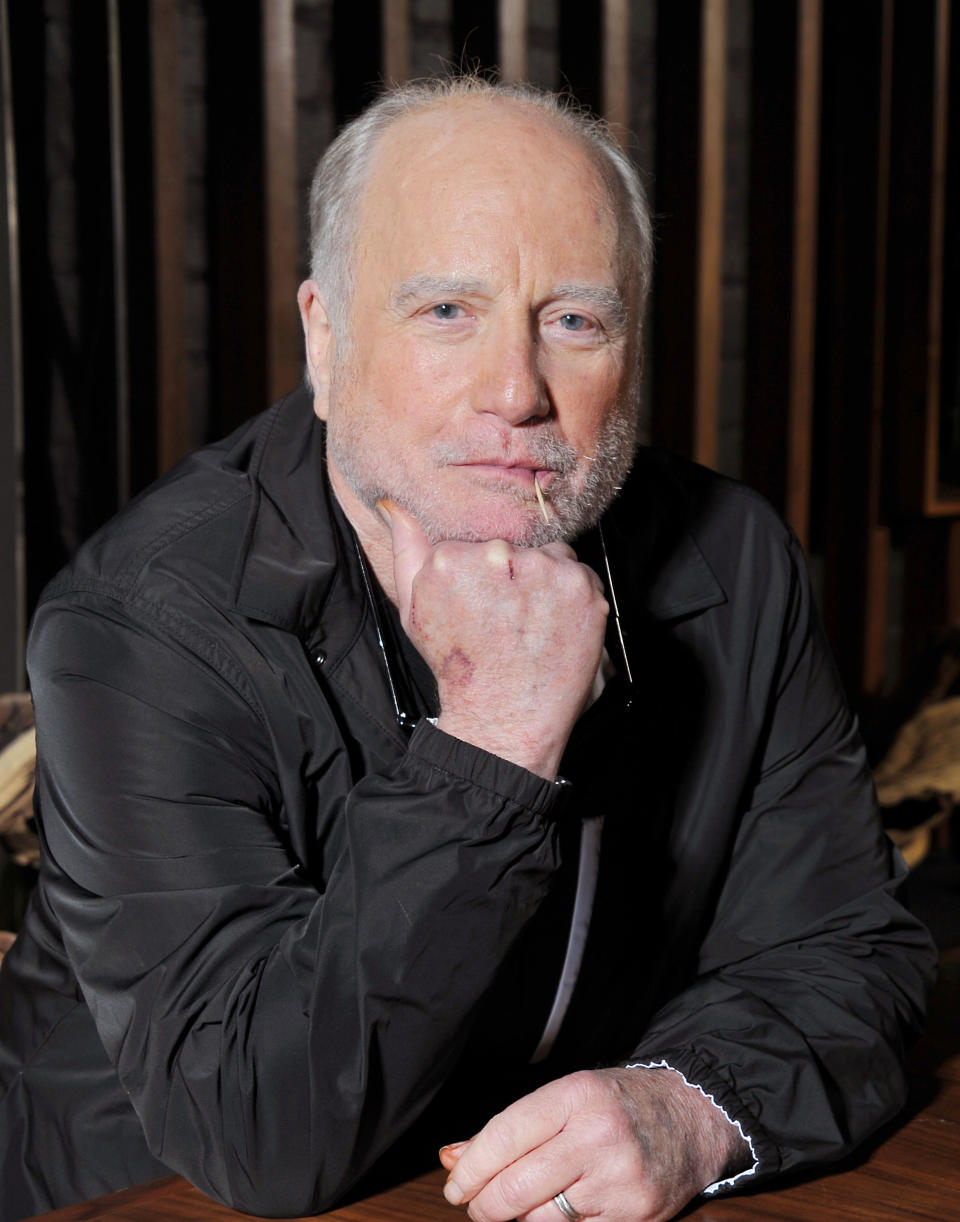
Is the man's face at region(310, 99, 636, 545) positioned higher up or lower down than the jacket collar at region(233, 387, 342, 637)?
higher up

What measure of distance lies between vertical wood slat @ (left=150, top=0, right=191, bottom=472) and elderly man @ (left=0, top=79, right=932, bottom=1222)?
56.4 inches

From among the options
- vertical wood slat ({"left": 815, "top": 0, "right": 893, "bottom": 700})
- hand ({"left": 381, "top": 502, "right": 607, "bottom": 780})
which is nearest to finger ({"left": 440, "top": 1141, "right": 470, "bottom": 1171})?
hand ({"left": 381, "top": 502, "right": 607, "bottom": 780})

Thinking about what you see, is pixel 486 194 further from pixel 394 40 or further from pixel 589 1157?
pixel 394 40

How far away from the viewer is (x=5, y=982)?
156 centimetres

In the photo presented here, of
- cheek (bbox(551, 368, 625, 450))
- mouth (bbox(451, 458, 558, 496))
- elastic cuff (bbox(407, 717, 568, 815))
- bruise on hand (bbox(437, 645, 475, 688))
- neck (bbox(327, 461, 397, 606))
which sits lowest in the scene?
elastic cuff (bbox(407, 717, 568, 815))

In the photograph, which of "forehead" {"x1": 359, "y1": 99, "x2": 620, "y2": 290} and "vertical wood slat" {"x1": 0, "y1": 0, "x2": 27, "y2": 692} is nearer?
"forehead" {"x1": 359, "y1": 99, "x2": 620, "y2": 290}

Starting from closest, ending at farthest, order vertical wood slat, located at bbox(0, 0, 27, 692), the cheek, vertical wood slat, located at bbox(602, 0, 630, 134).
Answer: the cheek < vertical wood slat, located at bbox(0, 0, 27, 692) < vertical wood slat, located at bbox(602, 0, 630, 134)

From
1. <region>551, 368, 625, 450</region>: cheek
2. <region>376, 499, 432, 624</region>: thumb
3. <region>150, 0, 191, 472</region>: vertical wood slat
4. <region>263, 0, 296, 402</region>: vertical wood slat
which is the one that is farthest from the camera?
<region>263, 0, 296, 402</region>: vertical wood slat

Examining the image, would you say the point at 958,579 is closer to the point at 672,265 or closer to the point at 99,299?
the point at 672,265

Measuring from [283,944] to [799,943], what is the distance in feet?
1.98

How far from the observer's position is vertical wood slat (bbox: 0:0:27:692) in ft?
9.01

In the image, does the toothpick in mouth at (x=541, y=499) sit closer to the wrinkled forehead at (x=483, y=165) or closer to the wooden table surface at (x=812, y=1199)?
the wrinkled forehead at (x=483, y=165)

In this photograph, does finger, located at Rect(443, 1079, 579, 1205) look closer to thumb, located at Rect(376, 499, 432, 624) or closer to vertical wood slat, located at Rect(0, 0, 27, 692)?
thumb, located at Rect(376, 499, 432, 624)

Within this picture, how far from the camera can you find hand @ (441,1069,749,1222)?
3.56 feet
